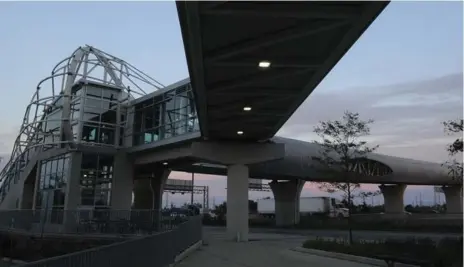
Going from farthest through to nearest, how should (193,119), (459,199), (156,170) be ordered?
(459,199), (156,170), (193,119)

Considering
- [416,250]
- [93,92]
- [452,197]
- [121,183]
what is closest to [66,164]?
[121,183]

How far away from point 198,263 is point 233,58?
273 inches

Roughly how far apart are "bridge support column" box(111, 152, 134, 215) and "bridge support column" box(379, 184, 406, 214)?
4674 centimetres

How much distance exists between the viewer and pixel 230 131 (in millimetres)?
23312

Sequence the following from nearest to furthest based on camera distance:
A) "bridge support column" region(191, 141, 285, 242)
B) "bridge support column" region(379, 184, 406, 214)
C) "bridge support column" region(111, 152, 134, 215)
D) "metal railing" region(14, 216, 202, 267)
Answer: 1. "metal railing" region(14, 216, 202, 267)
2. "bridge support column" region(191, 141, 285, 242)
3. "bridge support column" region(111, 152, 134, 215)
4. "bridge support column" region(379, 184, 406, 214)

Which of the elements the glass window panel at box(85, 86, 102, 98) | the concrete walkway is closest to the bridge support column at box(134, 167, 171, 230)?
the glass window panel at box(85, 86, 102, 98)

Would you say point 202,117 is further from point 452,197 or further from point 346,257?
point 452,197

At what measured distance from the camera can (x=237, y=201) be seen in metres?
26.7

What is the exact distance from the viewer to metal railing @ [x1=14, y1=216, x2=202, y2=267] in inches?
228

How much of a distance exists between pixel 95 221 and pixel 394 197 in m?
56.9

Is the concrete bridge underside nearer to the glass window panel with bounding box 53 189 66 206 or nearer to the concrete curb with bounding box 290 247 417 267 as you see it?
the concrete curb with bounding box 290 247 417 267

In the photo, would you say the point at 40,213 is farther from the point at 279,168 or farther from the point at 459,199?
the point at 459,199

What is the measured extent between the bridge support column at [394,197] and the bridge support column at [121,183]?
46743 mm

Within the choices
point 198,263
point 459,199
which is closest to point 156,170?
point 198,263
